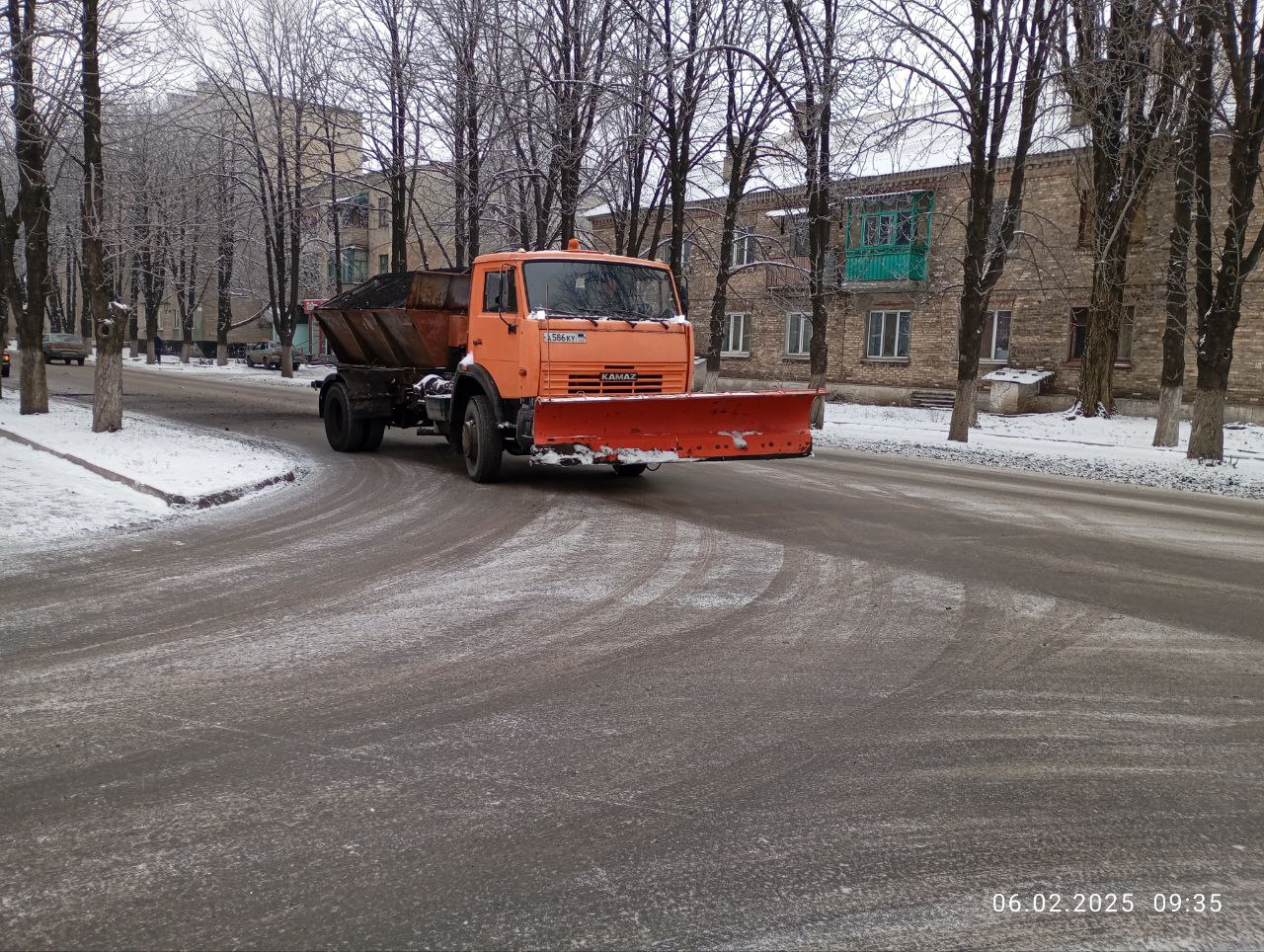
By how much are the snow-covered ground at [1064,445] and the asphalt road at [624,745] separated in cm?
753

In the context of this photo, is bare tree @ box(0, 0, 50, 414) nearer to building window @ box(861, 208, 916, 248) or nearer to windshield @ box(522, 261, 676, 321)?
windshield @ box(522, 261, 676, 321)

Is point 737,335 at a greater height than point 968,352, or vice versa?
point 737,335

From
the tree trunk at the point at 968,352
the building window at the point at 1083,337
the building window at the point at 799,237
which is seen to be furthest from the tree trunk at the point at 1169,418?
the building window at the point at 799,237

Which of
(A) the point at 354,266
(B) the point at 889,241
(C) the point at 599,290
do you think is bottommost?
(C) the point at 599,290

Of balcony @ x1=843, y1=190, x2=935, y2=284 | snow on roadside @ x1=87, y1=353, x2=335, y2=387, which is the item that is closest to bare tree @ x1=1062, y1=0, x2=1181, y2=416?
balcony @ x1=843, y1=190, x2=935, y2=284

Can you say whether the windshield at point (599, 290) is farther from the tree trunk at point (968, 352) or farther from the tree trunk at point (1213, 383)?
the tree trunk at point (1213, 383)

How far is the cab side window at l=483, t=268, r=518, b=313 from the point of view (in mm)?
10734

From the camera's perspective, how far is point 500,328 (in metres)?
10.9

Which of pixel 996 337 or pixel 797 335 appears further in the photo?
pixel 797 335

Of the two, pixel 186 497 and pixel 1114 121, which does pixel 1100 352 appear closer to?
pixel 1114 121

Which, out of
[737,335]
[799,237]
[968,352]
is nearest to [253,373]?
[737,335]

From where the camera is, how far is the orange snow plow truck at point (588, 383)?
10164 mm

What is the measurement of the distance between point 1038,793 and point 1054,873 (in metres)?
0.56

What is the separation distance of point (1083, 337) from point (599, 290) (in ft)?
75.5
